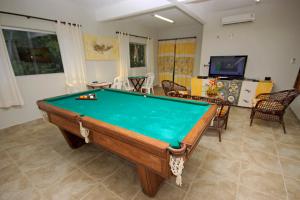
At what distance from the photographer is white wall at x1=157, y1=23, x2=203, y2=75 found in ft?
18.3

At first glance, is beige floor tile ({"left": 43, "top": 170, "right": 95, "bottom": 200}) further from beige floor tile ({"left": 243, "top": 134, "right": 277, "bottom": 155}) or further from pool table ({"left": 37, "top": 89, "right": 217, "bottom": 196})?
beige floor tile ({"left": 243, "top": 134, "right": 277, "bottom": 155})

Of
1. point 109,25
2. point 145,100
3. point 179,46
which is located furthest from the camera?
point 179,46

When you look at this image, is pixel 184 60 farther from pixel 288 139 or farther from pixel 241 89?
pixel 288 139

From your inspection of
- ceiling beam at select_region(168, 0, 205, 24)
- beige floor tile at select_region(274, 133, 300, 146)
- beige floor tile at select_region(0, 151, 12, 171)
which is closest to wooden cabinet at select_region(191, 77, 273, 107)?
beige floor tile at select_region(274, 133, 300, 146)

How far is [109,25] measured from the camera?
454cm

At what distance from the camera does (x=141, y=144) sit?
3.35ft

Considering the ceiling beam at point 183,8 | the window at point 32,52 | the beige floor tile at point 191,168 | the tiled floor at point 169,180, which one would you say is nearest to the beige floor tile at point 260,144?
the tiled floor at point 169,180

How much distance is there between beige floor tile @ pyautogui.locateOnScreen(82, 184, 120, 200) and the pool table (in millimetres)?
362

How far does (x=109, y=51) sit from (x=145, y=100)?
324 cm

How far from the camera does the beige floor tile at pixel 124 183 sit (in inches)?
59.3

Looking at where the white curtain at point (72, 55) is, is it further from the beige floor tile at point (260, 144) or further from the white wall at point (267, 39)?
the beige floor tile at point (260, 144)

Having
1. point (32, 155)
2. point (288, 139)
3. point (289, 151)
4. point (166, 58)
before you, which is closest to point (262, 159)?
point (289, 151)

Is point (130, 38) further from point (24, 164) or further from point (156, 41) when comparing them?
point (24, 164)

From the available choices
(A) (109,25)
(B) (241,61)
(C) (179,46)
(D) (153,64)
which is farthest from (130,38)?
(B) (241,61)
